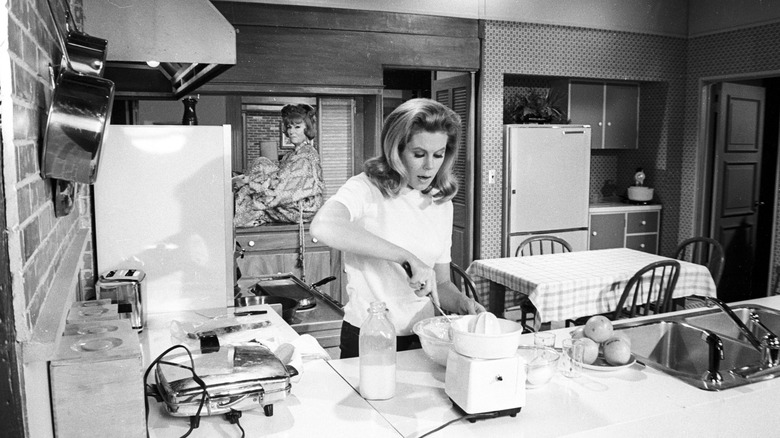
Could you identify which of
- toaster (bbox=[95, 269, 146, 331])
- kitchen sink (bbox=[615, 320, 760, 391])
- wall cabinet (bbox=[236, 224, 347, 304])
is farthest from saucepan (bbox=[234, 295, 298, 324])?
wall cabinet (bbox=[236, 224, 347, 304])

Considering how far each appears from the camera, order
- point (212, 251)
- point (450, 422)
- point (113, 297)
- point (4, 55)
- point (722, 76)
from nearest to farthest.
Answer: point (4, 55) < point (450, 422) < point (113, 297) < point (212, 251) < point (722, 76)

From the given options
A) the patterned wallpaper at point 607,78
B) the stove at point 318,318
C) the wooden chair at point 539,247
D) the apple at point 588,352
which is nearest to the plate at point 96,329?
the stove at point 318,318

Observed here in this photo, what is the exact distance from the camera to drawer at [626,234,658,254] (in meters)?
6.23

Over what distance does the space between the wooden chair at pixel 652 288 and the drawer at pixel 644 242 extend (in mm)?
2403

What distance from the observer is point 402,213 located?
83.2 inches

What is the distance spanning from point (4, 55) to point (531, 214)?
198 inches

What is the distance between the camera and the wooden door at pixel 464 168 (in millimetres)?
5398

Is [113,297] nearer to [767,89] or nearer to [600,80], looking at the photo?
[600,80]

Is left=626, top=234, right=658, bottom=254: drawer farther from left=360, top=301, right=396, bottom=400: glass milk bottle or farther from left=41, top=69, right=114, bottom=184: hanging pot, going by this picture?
left=41, top=69, right=114, bottom=184: hanging pot

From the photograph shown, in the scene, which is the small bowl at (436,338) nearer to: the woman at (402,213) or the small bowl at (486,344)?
the woman at (402,213)

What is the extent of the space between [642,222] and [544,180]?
4.78 ft

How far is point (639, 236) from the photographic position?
20.6 ft

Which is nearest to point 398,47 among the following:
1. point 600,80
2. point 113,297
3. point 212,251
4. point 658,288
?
point 600,80

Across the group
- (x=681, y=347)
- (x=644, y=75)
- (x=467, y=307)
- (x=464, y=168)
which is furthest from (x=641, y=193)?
(x=467, y=307)
